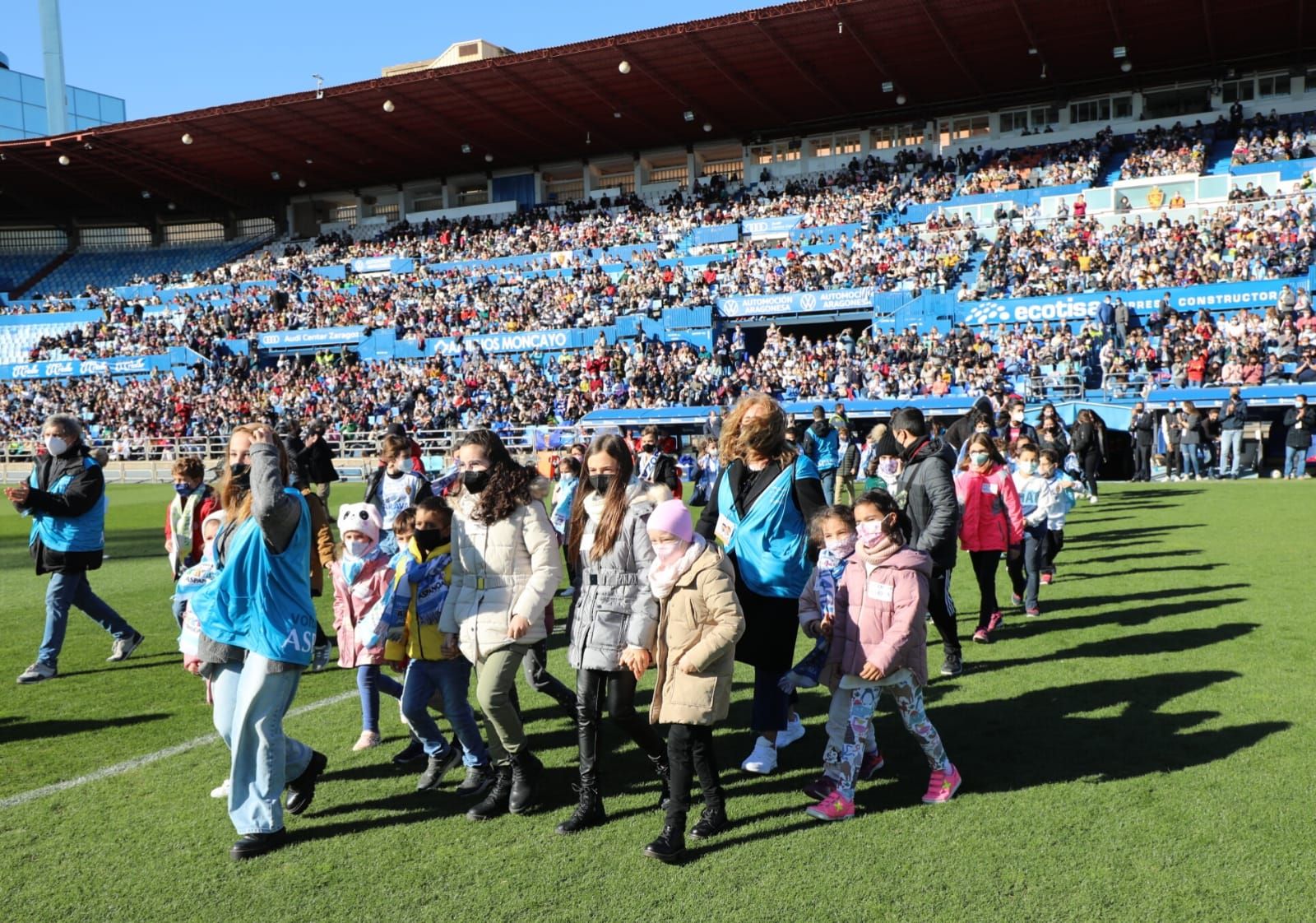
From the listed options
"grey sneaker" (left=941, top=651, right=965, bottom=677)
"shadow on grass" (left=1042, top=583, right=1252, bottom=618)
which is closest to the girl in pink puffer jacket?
"grey sneaker" (left=941, top=651, right=965, bottom=677)

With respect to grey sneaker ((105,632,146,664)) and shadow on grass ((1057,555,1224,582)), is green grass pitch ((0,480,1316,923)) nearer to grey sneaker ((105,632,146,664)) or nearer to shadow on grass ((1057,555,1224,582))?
grey sneaker ((105,632,146,664))

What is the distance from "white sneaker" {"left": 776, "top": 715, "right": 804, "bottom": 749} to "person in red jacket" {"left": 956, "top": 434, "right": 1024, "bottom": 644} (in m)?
2.70

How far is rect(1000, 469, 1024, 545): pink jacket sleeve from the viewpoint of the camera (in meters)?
7.90

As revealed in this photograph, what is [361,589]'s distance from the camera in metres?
5.40

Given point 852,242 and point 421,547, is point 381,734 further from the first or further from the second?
point 852,242

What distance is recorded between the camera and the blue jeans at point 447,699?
480 centimetres

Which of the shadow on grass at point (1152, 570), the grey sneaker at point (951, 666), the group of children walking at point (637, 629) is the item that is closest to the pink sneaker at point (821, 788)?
the group of children walking at point (637, 629)

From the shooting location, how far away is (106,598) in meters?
10.7

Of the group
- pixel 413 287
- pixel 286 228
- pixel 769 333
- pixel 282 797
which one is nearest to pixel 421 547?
pixel 282 797

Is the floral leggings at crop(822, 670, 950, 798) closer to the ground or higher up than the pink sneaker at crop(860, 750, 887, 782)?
higher up

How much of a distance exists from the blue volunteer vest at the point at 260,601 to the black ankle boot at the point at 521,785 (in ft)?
3.33

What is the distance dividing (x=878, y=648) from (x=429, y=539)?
219cm

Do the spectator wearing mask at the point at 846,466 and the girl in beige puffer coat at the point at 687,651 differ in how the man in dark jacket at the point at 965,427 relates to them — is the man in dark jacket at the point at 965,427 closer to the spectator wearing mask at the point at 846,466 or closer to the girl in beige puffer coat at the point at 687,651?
the spectator wearing mask at the point at 846,466

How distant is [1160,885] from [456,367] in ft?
116
